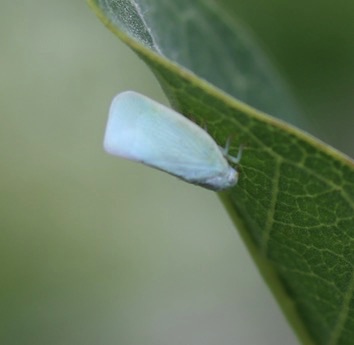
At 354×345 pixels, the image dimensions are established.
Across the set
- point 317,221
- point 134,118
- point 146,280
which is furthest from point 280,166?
point 146,280

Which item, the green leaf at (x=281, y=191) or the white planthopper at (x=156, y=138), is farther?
the white planthopper at (x=156, y=138)

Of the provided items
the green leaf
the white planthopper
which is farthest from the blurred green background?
the white planthopper

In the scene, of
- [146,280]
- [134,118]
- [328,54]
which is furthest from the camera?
[146,280]

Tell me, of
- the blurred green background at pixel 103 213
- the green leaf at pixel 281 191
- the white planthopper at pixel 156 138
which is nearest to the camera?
the green leaf at pixel 281 191

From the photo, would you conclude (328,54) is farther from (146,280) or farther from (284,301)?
(284,301)

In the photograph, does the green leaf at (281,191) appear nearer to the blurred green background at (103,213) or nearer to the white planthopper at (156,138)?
the white planthopper at (156,138)

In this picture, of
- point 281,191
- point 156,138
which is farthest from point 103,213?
point 281,191

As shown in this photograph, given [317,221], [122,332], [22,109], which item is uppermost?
[22,109]

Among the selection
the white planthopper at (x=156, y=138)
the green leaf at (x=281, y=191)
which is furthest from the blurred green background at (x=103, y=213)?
the white planthopper at (x=156, y=138)
